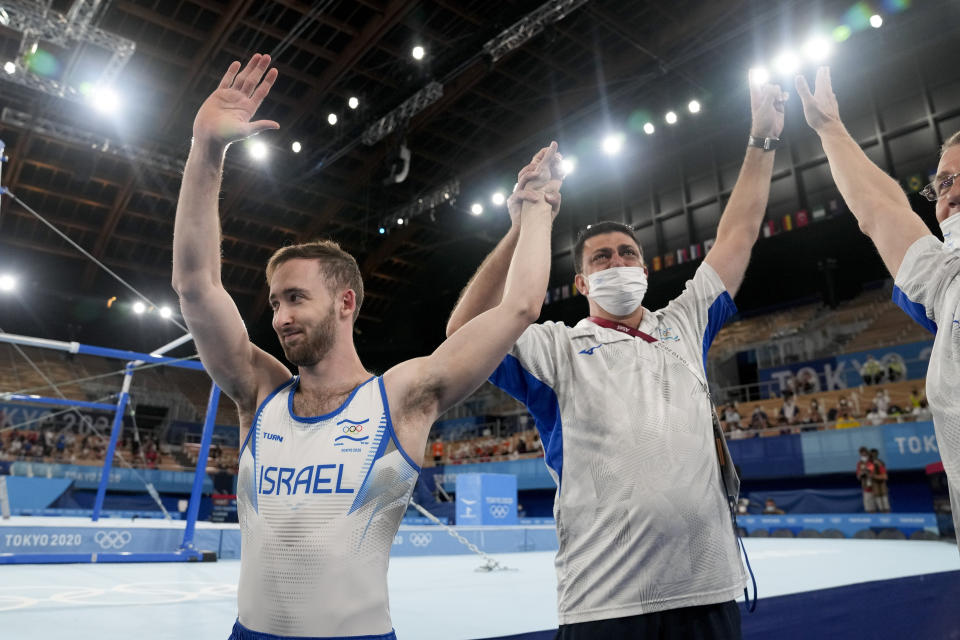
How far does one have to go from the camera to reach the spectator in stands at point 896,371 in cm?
1370

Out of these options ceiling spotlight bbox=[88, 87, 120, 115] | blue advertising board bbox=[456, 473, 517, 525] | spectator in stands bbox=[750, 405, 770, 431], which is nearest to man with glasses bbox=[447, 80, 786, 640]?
blue advertising board bbox=[456, 473, 517, 525]

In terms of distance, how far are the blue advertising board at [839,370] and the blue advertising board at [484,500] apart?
345 inches

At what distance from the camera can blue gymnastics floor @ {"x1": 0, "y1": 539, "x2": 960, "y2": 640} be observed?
2830mm

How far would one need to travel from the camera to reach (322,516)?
Result: 144 cm

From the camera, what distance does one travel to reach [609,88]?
1577 cm

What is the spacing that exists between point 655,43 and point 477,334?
1525 centimetres

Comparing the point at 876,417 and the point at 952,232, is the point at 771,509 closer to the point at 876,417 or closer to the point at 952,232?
the point at 876,417

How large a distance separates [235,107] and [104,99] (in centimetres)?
1198

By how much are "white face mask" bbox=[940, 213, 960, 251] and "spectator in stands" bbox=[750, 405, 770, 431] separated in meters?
13.9

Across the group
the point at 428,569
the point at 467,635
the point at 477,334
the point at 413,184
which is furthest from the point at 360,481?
the point at 413,184

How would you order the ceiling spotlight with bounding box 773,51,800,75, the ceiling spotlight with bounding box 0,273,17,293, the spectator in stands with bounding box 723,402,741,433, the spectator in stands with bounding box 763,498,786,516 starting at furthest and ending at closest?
the spectator in stands with bounding box 723,402,741,433 < the spectator in stands with bounding box 763,498,786,516 < the ceiling spotlight with bounding box 773,51,800,75 < the ceiling spotlight with bounding box 0,273,17,293

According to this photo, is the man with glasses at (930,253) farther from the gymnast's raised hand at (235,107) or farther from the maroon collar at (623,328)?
the gymnast's raised hand at (235,107)

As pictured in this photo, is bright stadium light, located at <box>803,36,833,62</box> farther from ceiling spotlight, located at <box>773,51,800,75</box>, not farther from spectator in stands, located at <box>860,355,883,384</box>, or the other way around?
spectator in stands, located at <box>860,355,883,384</box>

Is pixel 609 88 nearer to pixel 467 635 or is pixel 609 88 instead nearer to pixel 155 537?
pixel 155 537
